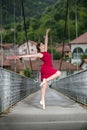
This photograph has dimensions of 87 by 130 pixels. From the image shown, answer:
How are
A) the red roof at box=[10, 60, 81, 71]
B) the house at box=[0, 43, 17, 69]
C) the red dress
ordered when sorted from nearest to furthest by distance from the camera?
1. the red dress
2. the house at box=[0, 43, 17, 69]
3. the red roof at box=[10, 60, 81, 71]

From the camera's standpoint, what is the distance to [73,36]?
132250 millimetres

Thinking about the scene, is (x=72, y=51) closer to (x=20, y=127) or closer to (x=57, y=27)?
(x=57, y=27)

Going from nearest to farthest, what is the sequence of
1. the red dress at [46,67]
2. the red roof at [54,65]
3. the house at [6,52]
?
the red dress at [46,67] < the house at [6,52] < the red roof at [54,65]

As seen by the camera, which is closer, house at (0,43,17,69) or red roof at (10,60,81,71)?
house at (0,43,17,69)

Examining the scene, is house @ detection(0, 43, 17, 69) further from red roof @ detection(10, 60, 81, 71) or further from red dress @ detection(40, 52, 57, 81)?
red dress @ detection(40, 52, 57, 81)

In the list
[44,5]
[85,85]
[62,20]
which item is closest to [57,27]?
[62,20]

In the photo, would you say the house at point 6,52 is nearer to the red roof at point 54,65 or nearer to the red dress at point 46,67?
the red roof at point 54,65

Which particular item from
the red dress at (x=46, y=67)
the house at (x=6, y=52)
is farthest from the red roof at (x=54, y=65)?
the red dress at (x=46, y=67)

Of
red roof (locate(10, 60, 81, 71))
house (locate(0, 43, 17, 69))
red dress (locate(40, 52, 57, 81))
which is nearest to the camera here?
red dress (locate(40, 52, 57, 81))

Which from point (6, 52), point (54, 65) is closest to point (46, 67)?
point (54, 65)

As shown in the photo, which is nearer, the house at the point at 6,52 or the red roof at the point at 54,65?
the house at the point at 6,52

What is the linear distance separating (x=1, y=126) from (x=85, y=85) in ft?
19.6

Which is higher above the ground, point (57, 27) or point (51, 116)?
point (57, 27)

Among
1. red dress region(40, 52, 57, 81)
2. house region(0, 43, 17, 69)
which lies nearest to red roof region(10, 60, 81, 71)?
house region(0, 43, 17, 69)
